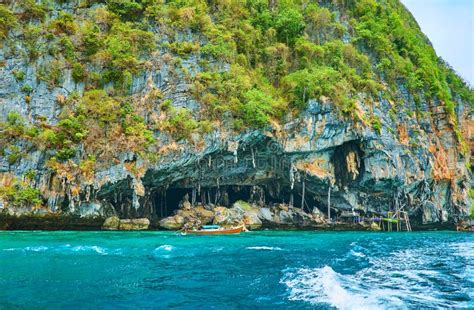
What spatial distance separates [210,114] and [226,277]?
25.1 meters

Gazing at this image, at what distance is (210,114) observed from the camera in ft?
129

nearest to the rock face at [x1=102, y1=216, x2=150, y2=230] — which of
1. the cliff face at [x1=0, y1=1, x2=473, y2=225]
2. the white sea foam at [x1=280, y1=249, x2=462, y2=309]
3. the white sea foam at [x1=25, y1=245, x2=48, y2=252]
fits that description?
the cliff face at [x1=0, y1=1, x2=473, y2=225]

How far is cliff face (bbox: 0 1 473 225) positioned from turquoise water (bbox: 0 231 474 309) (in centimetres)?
1211

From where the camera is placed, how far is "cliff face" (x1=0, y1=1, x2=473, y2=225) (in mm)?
35719

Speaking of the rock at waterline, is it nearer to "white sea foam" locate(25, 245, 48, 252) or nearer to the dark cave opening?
the dark cave opening

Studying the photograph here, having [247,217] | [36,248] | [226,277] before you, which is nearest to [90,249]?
[36,248]

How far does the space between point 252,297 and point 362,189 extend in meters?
35.1

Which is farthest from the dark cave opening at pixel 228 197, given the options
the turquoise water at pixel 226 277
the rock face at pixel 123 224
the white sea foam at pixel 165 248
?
the turquoise water at pixel 226 277

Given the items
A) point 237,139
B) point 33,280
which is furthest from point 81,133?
point 33,280

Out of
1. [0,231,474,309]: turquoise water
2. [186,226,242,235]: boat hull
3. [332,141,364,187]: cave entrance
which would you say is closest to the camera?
[0,231,474,309]: turquoise water

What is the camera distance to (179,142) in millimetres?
37406

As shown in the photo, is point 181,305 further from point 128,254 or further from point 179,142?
point 179,142

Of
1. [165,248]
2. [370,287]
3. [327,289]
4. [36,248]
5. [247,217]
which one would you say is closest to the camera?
[327,289]

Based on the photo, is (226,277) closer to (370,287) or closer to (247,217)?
(370,287)
